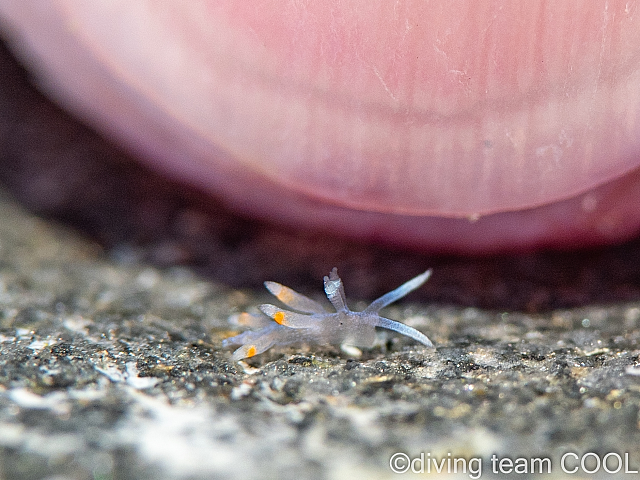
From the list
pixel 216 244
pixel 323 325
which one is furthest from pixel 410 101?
pixel 216 244

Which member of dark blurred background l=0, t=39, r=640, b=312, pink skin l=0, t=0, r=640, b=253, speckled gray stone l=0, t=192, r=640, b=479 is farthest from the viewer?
dark blurred background l=0, t=39, r=640, b=312

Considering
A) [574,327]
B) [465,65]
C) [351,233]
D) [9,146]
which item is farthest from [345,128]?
[9,146]

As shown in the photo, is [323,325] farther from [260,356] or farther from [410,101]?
[410,101]

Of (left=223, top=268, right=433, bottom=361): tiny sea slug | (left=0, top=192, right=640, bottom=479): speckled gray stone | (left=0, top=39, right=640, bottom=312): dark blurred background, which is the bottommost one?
(left=0, top=192, right=640, bottom=479): speckled gray stone

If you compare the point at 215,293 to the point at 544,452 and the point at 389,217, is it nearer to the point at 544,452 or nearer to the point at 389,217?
the point at 389,217

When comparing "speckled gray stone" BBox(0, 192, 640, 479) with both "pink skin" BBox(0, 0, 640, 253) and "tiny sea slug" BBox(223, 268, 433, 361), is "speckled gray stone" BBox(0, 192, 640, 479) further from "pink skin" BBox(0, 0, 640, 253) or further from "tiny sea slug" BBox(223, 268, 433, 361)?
"pink skin" BBox(0, 0, 640, 253)

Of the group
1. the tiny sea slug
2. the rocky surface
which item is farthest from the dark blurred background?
the tiny sea slug
